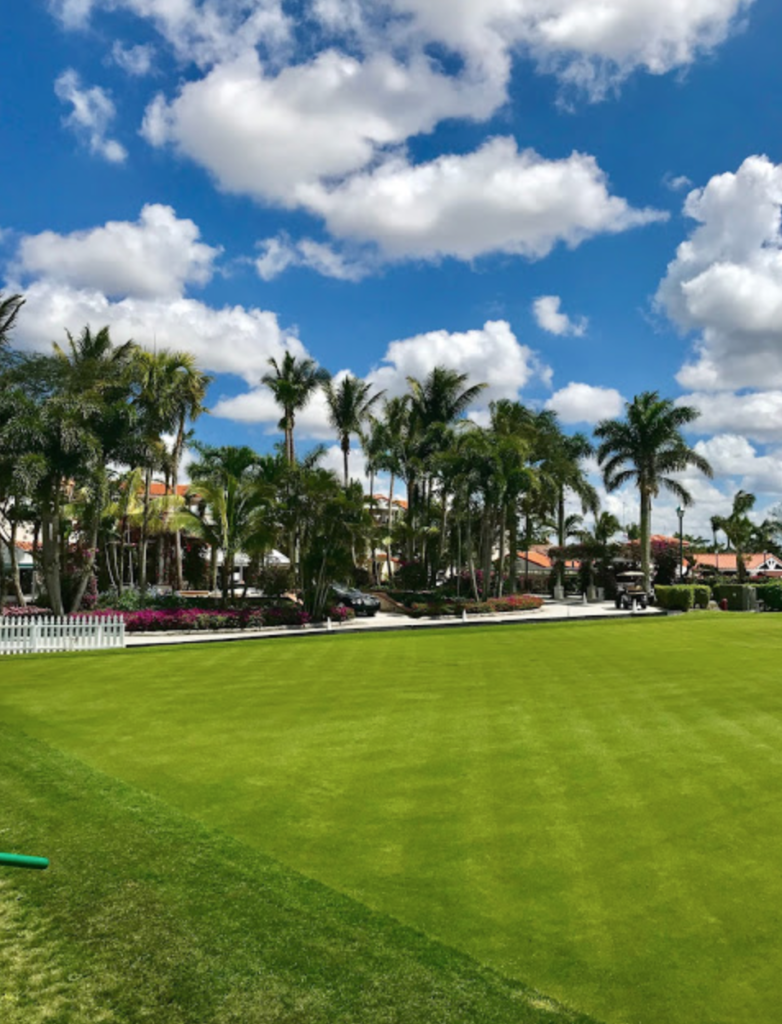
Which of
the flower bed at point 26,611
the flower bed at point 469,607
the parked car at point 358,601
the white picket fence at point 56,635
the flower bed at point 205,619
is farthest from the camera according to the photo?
the parked car at point 358,601

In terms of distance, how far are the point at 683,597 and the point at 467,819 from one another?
39924mm

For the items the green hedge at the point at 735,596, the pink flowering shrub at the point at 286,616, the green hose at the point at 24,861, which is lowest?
the green hedge at the point at 735,596

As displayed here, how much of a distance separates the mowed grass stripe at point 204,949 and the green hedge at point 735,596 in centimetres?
4433

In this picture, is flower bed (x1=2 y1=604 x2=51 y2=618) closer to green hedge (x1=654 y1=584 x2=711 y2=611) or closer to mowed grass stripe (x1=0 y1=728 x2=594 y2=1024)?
mowed grass stripe (x1=0 y1=728 x2=594 y2=1024)

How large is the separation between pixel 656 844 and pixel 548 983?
88.7 inches

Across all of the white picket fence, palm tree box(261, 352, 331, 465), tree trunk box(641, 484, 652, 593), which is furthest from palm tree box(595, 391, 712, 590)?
the white picket fence

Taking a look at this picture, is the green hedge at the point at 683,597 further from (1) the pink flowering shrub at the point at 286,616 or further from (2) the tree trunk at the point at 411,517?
(1) the pink flowering shrub at the point at 286,616

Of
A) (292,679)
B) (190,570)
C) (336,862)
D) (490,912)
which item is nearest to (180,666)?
(292,679)

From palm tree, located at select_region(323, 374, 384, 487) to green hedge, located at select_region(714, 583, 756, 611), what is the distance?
975 inches

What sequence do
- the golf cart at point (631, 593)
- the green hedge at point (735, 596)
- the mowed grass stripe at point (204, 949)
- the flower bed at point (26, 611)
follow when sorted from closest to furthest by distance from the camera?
the mowed grass stripe at point (204, 949) < the flower bed at point (26, 611) < the golf cart at point (631, 593) < the green hedge at point (735, 596)

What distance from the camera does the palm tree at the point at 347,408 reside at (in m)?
55.3

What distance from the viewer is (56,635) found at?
23000 millimetres

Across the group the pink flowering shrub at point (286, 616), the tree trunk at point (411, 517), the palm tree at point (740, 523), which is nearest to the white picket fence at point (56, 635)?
the pink flowering shrub at point (286, 616)

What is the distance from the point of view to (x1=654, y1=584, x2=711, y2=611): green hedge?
143 feet
